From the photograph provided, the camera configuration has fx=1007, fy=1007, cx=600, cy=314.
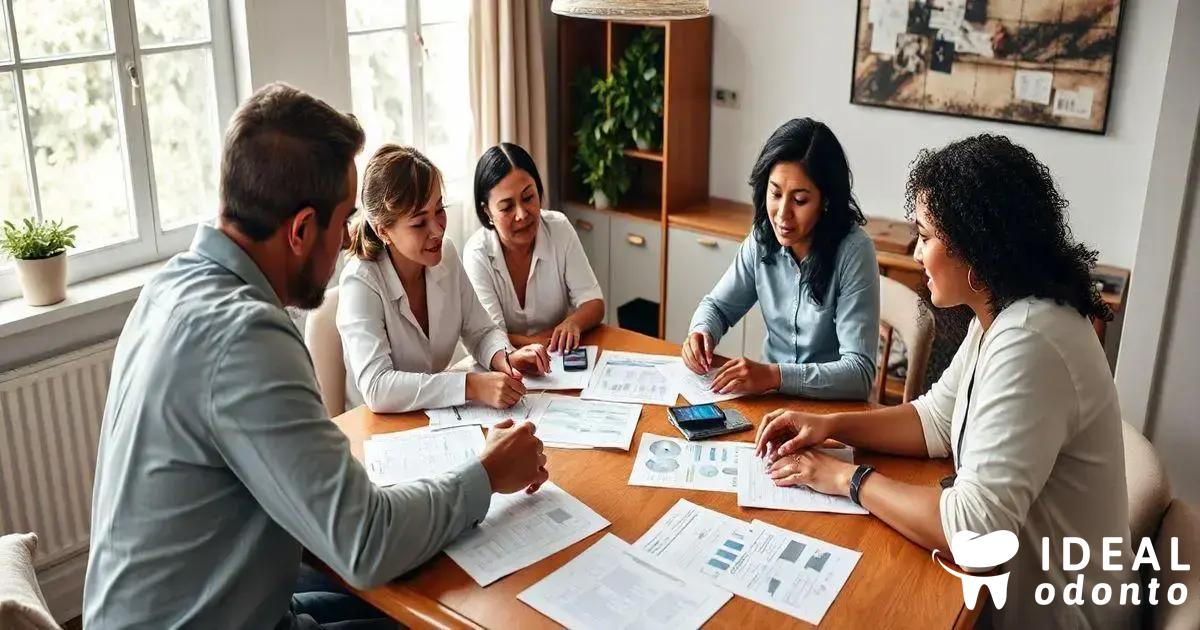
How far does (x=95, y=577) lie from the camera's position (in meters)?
1.48

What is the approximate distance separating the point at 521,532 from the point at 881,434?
2.45 feet

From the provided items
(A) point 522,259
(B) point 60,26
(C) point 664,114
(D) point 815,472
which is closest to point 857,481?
(D) point 815,472

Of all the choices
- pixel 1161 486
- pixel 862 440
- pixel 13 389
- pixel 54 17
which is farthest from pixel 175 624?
pixel 54 17

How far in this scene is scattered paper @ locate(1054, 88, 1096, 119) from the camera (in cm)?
340

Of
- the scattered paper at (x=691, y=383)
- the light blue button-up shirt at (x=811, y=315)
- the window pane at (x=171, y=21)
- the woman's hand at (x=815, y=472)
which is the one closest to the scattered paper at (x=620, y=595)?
the woman's hand at (x=815, y=472)

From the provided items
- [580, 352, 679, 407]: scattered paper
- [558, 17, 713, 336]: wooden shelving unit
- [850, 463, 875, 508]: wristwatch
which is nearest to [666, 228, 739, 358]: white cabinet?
[558, 17, 713, 336]: wooden shelving unit

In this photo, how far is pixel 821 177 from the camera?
2.39 meters

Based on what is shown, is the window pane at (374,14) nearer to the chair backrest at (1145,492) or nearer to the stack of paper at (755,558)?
the stack of paper at (755,558)

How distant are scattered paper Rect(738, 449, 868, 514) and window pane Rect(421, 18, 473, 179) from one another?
2.45 metres

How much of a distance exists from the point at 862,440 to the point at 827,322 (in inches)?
22.6

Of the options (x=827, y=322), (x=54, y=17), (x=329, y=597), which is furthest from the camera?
(x=54, y=17)

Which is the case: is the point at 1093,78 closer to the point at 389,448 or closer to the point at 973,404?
the point at 973,404

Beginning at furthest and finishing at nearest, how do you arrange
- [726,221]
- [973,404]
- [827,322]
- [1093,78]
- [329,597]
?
[726,221], [1093,78], [827,322], [329,597], [973,404]

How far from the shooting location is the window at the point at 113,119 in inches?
107
